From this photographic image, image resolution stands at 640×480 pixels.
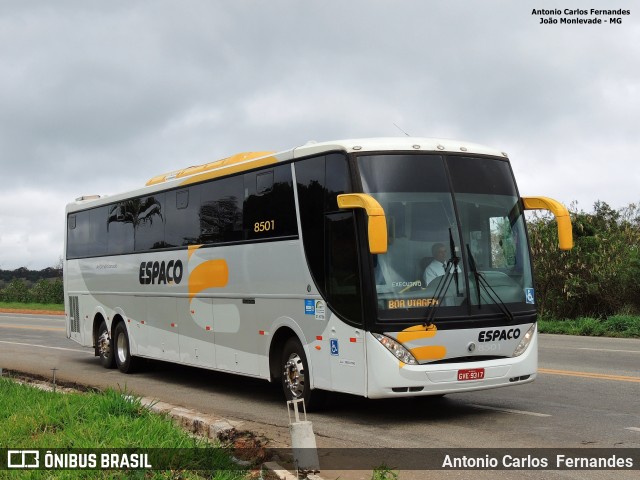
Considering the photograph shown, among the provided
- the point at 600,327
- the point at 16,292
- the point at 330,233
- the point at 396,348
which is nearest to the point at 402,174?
the point at 330,233

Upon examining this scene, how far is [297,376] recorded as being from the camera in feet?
36.4

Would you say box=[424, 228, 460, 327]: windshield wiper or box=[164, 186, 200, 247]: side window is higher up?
box=[164, 186, 200, 247]: side window

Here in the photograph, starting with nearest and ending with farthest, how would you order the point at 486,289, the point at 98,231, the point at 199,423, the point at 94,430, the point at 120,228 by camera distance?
the point at 94,430, the point at 199,423, the point at 486,289, the point at 120,228, the point at 98,231

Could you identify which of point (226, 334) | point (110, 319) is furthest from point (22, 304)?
point (226, 334)

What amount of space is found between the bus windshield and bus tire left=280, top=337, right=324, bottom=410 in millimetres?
1753

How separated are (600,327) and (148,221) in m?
Result: 12.4

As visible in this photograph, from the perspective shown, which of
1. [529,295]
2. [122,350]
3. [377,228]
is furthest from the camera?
[122,350]

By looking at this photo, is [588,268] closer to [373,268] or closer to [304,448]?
[373,268]

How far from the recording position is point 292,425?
720cm

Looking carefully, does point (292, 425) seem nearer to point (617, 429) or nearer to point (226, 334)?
point (617, 429)

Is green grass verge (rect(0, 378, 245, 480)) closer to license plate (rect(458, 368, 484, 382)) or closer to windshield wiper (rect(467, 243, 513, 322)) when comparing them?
license plate (rect(458, 368, 484, 382))

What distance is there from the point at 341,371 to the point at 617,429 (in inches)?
117

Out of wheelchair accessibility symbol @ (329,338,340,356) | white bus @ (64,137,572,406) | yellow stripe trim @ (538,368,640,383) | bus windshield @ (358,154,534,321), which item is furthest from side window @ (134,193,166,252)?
yellow stripe trim @ (538,368,640,383)

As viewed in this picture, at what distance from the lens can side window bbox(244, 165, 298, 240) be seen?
11344 millimetres
